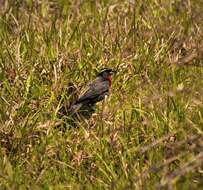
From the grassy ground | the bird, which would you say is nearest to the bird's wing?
the bird

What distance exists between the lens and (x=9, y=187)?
420 centimetres

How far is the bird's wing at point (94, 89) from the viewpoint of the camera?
5.54 metres

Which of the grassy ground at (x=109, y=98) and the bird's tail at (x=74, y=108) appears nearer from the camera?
the grassy ground at (x=109, y=98)

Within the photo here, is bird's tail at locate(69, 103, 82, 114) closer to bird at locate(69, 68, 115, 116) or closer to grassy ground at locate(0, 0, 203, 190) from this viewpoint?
bird at locate(69, 68, 115, 116)

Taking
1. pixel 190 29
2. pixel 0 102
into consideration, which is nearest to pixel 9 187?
pixel 0 102

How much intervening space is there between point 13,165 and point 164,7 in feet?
9.77

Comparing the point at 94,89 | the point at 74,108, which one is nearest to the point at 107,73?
the point at 94,89

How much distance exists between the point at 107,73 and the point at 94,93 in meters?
0.21

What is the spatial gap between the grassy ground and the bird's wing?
0.10 meters

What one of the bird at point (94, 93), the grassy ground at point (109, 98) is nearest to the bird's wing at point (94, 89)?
the bird at point (94, 93)

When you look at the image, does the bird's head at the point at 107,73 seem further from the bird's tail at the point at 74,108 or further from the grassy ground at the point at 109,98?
the bird's tail at the point at 74,108

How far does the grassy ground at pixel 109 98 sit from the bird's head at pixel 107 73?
113mm

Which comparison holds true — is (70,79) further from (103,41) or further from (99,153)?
(99,153)

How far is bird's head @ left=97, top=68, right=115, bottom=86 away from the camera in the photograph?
5.57 meters
